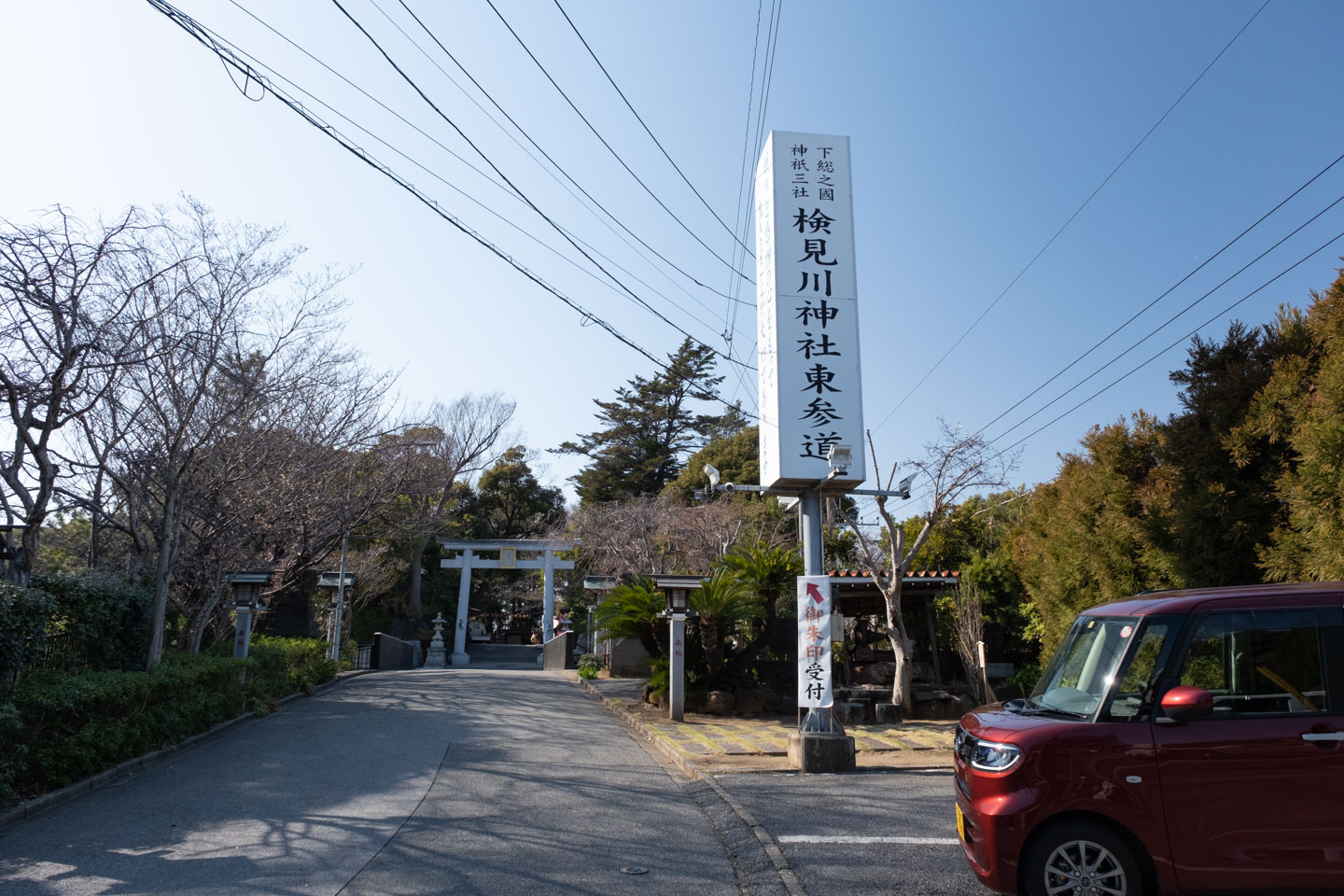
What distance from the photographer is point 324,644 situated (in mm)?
19375

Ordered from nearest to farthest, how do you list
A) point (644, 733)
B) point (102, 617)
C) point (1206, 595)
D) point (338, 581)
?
point (1206, 595)
point (102, 617)
point (644, 733)
point (338, 581)

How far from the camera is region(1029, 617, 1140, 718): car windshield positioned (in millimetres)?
4543

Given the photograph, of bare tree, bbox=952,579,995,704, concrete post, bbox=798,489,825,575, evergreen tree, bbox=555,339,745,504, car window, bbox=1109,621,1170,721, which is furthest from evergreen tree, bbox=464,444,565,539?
car window, bbox=1109,621,1170,721

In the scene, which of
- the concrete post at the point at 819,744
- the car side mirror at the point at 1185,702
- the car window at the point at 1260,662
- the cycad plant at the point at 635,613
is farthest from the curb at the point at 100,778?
the car window at the point at 1260,662

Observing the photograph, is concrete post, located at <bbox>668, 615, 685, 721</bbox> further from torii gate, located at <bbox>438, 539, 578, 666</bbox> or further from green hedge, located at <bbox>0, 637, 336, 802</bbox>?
torii gate, located at <bbox>438, 539, 578, 666</bbox>

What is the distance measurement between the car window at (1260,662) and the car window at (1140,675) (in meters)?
0.14

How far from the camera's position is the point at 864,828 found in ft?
20.3

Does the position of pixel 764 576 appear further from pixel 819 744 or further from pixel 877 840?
pixel 877 840

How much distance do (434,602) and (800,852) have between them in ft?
110

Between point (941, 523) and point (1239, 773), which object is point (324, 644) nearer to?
point (941, 523)

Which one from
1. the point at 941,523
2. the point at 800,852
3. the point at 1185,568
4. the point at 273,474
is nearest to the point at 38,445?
the point at 273,474

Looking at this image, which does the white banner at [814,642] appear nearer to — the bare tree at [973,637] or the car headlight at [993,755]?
the car headlight at [993,755]

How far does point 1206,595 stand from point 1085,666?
78cm

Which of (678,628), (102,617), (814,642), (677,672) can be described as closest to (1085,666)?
(814,642)
